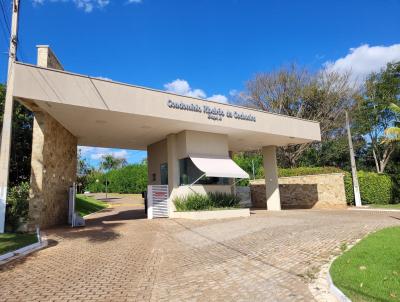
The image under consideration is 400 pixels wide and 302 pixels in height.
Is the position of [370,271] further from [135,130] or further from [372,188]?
[372,188]

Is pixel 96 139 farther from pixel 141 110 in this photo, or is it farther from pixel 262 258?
pixel 262 258

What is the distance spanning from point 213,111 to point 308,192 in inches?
594

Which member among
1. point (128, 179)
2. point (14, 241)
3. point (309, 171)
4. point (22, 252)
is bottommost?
point (22, 252)

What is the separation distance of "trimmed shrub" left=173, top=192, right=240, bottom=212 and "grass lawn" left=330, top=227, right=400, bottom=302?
29.3 ft

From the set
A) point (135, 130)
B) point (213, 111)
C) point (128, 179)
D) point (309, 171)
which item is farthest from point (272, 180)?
point (128, 179)

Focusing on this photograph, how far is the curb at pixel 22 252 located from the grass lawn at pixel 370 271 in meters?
7.68

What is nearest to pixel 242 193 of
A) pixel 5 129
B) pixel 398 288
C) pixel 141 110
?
Result: pixel 141 110

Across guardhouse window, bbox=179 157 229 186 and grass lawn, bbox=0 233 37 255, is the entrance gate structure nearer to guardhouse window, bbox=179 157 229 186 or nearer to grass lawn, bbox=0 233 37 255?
guardhouse window, bbox=179 157 229 186

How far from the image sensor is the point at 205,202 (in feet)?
54.8

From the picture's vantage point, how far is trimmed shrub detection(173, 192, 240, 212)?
16438mm

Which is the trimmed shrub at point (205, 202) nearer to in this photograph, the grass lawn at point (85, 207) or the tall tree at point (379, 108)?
the grass lawn at point (85, 207)

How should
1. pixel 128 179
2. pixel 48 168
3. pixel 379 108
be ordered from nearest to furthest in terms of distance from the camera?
1. pixel 48 168
2. pixel 379 108
3. pixel 128 179

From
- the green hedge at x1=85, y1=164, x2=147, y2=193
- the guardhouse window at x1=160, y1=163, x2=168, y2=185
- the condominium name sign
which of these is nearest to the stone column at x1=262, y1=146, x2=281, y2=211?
the condominium name sign

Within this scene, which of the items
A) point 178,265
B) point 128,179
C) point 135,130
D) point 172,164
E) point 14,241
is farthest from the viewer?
point 128,179
